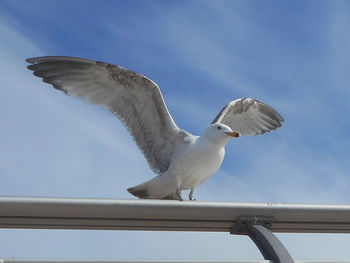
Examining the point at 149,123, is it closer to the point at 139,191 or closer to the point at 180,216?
the point at 139,191

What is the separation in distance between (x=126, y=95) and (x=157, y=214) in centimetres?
277

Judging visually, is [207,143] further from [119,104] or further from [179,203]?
[179,203]

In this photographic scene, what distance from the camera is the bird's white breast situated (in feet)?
13.6

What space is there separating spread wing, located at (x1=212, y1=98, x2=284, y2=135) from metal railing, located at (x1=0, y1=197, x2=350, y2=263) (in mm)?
3000

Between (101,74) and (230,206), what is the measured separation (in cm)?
286

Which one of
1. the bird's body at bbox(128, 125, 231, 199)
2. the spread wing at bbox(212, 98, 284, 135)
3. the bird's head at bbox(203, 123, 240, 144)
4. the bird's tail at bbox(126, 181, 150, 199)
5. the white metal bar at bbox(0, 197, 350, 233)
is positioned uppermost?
the spread wing at bbox(212, 98, 284, 135)

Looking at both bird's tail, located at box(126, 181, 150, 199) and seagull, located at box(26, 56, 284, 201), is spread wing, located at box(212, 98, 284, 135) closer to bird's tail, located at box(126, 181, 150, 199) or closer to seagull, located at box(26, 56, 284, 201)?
seagull, located at box(26, 56, 284, 201)

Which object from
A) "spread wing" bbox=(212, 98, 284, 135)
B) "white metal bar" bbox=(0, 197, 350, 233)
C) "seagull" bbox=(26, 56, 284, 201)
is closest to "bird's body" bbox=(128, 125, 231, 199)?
"seagull" bbox=(26, 56, 284, 201)

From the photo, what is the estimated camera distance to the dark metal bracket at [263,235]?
186 cm

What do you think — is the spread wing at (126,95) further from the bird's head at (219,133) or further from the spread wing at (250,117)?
the spread wing at (250,117)

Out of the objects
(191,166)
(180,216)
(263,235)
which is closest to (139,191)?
(191,166)

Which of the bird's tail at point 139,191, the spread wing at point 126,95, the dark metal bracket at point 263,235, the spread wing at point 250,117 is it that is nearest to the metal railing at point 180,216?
the dark metal bracket at point 263,235

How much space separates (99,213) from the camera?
1.98 meters

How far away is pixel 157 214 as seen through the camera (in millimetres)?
2037
